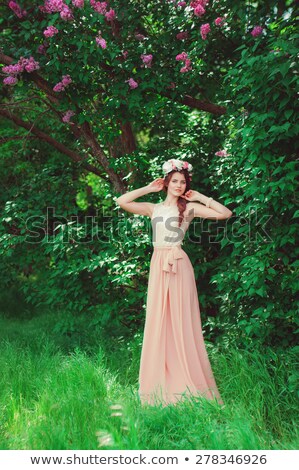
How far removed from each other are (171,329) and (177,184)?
3.46ft

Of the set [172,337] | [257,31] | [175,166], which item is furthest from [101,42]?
[172,337]

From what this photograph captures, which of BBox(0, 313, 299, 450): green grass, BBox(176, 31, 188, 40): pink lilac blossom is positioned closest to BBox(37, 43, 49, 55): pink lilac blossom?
BBox(176, 31, 188, 40): pink lilac blossom

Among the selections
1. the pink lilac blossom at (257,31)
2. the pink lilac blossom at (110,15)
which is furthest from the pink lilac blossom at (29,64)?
the pink lilac blossom at (257,31)

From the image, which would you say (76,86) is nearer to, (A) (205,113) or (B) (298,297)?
(A) (205,113)

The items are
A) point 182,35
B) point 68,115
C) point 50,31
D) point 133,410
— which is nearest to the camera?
point 133,410

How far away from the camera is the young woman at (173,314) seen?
3.93 metres

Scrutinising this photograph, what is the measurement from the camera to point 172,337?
401 centimetres

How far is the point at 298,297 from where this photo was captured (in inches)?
172

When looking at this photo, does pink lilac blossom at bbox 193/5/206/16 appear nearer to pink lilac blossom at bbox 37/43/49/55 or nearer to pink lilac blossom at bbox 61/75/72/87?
pink lilac blossom at bbox 61/75/72/87

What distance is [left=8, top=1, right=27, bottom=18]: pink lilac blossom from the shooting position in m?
5.06

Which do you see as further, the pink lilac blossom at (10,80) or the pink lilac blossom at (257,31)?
the pink lilac blossom at (10,80)

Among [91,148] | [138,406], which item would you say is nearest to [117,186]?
[91,148]

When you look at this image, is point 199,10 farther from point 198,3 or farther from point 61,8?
point 61,8

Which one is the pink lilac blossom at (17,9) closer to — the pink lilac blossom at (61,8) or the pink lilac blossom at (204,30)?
the pink lilac blossom at (61,8)
